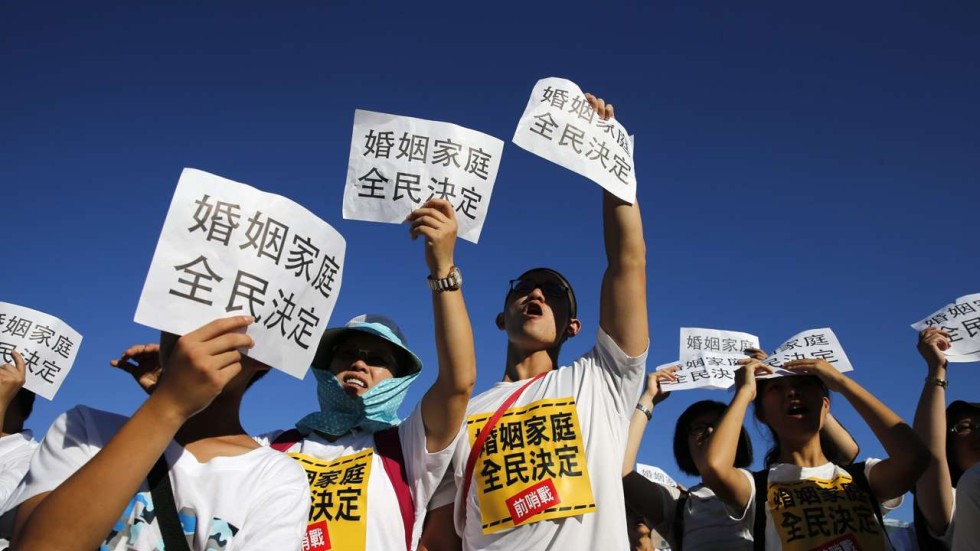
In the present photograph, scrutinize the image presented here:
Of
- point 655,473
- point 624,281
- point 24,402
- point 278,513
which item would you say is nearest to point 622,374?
point 624,281

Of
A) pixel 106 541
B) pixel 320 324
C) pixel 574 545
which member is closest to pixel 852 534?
pixel 574 545

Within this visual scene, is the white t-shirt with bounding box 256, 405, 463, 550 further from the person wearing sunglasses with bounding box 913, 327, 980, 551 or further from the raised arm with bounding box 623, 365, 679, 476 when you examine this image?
the person wearing sunglasses with bounding box 913, 327, 980, 551

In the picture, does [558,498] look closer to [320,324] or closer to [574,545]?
[574,545]

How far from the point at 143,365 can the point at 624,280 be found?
2.51 metres

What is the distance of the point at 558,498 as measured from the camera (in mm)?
3117

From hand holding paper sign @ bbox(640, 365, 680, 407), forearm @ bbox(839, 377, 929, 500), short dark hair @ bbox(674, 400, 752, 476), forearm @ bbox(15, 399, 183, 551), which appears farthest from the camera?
short dark hair @ bbox(674, 400, 752, 476)

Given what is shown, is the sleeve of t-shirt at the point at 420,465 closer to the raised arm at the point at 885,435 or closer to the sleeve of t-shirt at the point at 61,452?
the sleeve of t-shirt at the point at 61,452

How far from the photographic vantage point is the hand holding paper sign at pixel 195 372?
1687 mm

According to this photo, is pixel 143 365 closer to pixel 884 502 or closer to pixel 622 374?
pixel 622 374

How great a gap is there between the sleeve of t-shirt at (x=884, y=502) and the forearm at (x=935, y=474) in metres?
0.14

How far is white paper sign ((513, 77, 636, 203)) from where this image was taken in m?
3.50

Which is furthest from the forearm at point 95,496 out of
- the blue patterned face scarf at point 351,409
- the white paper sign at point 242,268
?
the blue patterned face scarf at point 351,409

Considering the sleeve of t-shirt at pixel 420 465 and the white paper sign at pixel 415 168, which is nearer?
the sleeve of t-shirt at pixel 420 465

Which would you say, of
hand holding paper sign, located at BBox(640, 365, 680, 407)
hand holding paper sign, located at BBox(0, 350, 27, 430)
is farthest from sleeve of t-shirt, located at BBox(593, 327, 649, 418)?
hand holding paper sign, located at BBox(0, 350, 27, 430)
